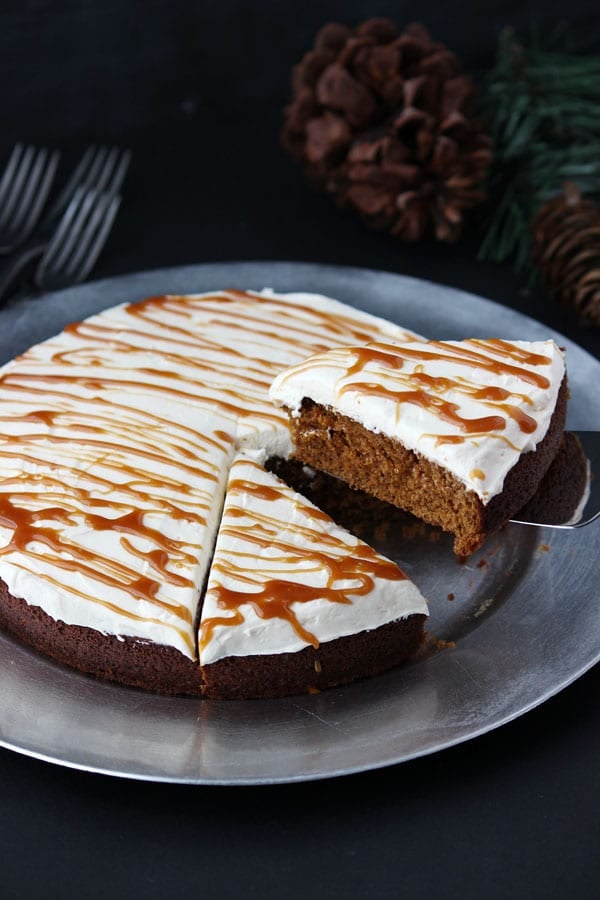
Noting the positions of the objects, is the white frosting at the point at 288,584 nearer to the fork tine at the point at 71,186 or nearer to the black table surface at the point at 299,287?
the black table surface at the point at 299,287

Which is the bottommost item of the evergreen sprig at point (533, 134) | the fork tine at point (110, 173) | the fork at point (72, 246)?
the fork at point (72, 246)

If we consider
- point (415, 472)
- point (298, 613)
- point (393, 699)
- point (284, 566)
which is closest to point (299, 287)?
point (415, 472)

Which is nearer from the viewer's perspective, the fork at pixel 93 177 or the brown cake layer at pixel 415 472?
the brown cake layer at pixel 415 472

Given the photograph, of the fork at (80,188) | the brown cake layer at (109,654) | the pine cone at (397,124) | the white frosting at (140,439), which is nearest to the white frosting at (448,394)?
the white frosting at (140,439)

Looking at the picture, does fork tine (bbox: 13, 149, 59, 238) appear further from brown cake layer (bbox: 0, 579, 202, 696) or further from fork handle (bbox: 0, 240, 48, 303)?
brown cake layer (bbox: 0, 579, 202, 696)

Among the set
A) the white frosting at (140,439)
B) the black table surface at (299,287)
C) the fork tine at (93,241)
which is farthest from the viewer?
the fork tine at (93,241)

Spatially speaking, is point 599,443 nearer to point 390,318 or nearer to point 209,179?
point 390,318

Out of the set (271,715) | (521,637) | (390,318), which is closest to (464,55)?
(390,318)
